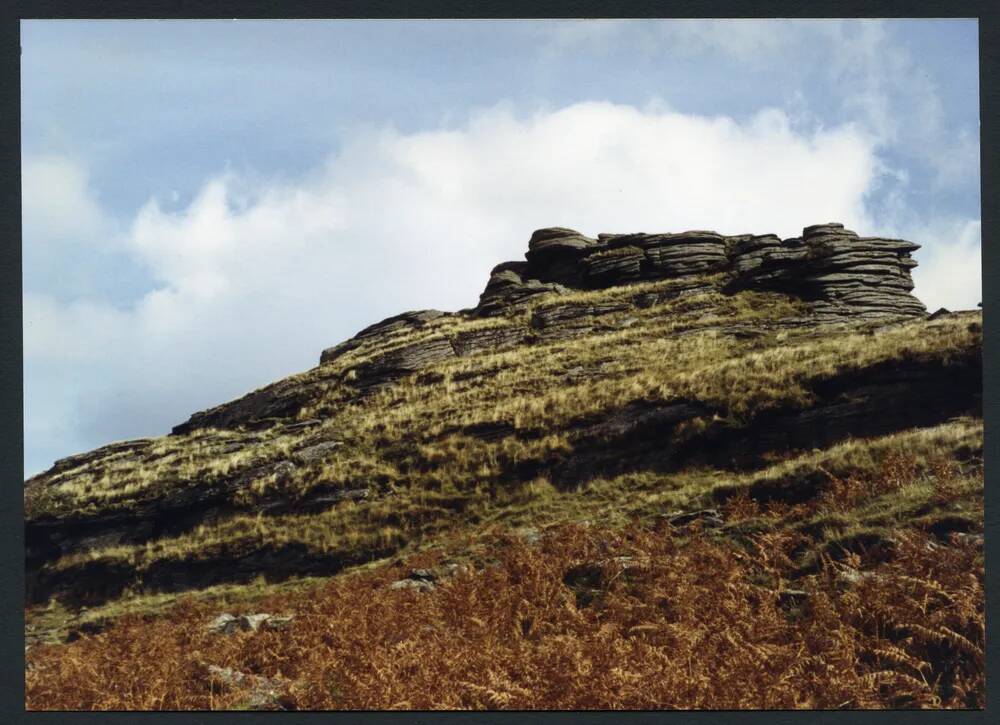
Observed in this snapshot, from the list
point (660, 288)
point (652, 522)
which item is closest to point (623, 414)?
point (652, 522)

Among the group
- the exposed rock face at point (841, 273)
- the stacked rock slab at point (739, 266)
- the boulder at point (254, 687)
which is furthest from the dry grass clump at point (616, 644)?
the exposed rock face at point (841, 273)

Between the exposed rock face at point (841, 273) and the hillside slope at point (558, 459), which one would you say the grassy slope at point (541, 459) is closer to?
the hillside slope at point (558, 459)

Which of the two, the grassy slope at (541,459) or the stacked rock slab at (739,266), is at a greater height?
the stacked rock slab at (739,266)

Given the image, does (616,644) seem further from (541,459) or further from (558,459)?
(541,459)

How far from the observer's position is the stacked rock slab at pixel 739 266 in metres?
33.2

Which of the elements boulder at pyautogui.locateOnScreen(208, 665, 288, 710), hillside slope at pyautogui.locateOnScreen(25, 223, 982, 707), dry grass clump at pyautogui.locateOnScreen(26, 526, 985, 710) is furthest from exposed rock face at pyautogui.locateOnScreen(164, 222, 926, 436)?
boulder at pyautogui.locateOnScreen(208, 665, 288, 710)

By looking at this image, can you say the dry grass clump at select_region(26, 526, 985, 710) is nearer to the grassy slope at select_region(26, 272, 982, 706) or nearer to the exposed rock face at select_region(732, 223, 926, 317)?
the grassy slope at select_region(26, 272, 982, 706)

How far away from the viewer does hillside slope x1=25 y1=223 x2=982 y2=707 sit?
1227 centimetres

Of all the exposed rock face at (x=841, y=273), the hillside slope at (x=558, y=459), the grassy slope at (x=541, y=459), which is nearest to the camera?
the grassy slope at (x=541, y=459)

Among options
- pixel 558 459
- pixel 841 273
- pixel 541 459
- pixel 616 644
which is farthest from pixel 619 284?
pixel 616 644

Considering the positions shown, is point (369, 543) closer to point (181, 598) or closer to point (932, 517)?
point (181, 598)

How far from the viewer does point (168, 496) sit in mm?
21250

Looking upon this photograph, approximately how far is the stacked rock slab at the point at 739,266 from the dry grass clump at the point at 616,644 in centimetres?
2327

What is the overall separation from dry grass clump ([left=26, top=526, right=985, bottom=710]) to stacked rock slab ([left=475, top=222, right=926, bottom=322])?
23269 millimetres
